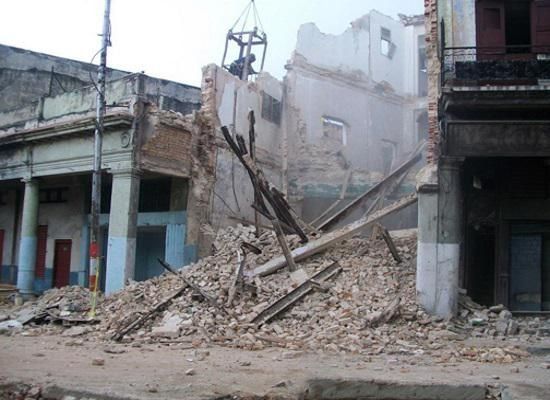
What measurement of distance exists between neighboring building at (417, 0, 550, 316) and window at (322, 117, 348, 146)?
11.1 m

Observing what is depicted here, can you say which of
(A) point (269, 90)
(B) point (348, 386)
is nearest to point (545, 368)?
(B) point (348, 386)

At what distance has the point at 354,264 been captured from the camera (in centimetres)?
1269

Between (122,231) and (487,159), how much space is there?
353 inches

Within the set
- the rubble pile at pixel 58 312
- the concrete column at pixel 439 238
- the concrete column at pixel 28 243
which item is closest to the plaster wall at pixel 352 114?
the concrete column at pixel 28 243

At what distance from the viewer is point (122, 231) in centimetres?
1488

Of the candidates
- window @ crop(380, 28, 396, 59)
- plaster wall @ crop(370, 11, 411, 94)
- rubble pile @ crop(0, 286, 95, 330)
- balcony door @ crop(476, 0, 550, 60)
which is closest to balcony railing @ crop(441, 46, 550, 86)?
balcony door @ crop(476, 0, 550, 60)

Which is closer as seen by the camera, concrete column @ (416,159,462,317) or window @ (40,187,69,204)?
concrete column @ (416,159,462,317)

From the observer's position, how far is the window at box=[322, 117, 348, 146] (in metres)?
23.5

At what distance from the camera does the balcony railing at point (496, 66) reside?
35.8ft

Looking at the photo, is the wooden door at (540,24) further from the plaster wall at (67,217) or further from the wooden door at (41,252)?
the wooden door at (41,252)

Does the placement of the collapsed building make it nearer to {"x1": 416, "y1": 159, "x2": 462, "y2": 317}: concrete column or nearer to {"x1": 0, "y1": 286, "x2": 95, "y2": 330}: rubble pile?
{"x1": 0, "y1": 286, "x2": 95, "y2": 330}: rubble pile

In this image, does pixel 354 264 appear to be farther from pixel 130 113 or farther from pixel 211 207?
pixel 130 113

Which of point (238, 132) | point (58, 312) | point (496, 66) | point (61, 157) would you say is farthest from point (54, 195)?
point (496, 66)

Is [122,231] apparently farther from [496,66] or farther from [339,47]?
[339,47]
